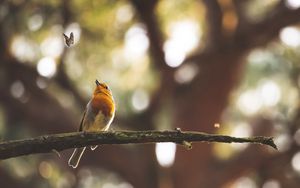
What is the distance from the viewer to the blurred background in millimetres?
7656

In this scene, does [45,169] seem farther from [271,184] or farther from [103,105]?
[103,105]

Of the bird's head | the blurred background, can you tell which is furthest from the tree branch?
the blurred background

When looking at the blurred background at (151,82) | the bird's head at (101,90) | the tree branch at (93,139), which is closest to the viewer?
the tree branch at (93,139)

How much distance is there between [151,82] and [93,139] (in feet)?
20.6

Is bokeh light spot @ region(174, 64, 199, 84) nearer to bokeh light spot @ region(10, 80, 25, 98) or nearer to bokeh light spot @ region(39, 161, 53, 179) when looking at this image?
bokeh light spot @ region(10, 80, 25, 98)

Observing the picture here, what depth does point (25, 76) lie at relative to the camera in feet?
25.0

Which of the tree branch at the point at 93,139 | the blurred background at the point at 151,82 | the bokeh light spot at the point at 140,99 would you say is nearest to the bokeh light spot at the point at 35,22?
the blurred background at the point at 151,82

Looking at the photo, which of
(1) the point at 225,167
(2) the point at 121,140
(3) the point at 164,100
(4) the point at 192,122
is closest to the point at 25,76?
(3) the point at 164,100

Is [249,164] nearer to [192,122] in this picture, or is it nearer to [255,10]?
[192,122]

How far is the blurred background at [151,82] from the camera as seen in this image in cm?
766

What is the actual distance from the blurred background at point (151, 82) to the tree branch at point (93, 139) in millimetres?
4485

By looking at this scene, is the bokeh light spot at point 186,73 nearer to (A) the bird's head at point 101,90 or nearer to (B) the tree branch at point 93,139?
(A) the bird's head at point 101,90

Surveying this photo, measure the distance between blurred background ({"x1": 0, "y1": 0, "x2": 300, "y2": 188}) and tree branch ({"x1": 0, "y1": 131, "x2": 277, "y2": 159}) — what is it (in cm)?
448

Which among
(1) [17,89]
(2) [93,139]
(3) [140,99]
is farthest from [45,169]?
(2) [93,139]
